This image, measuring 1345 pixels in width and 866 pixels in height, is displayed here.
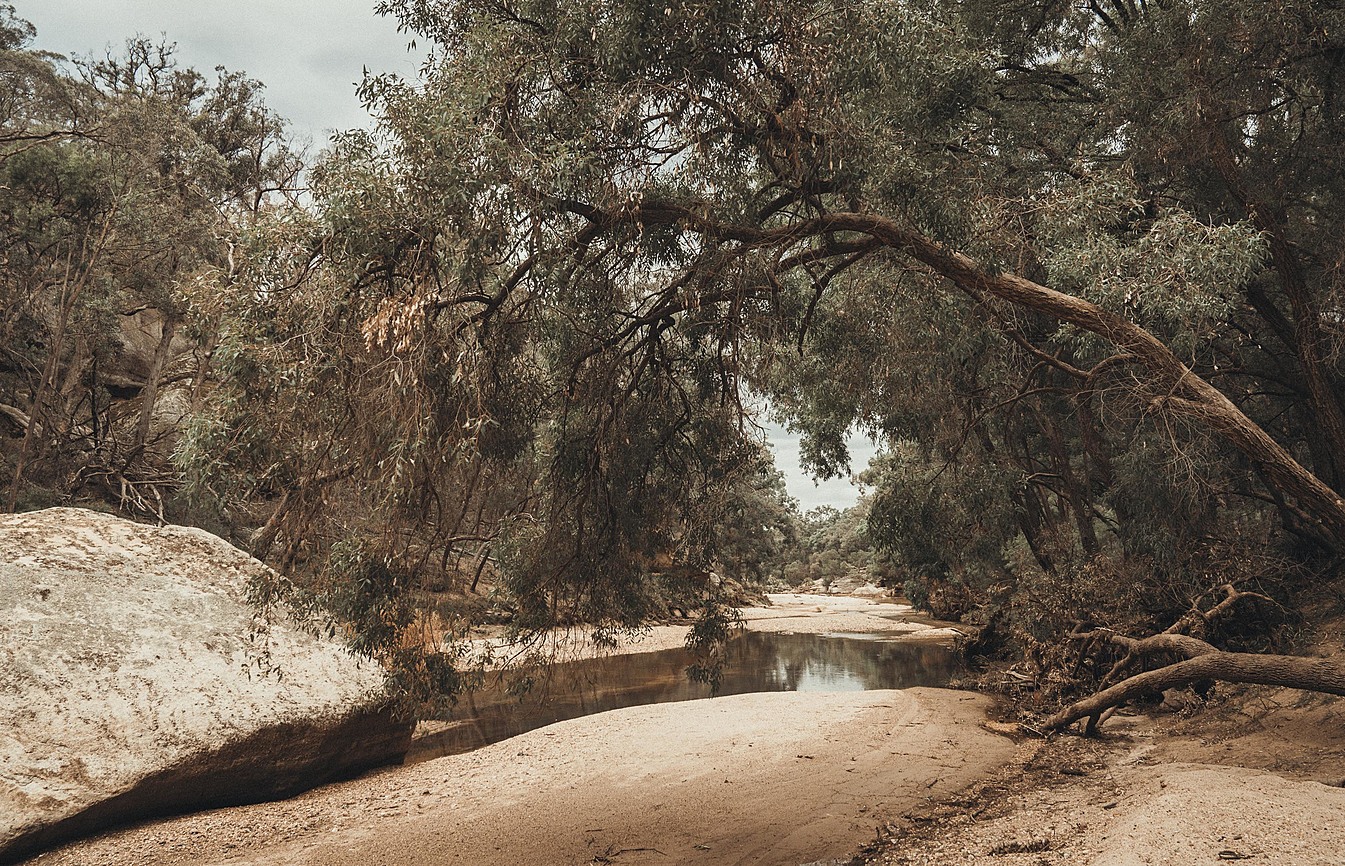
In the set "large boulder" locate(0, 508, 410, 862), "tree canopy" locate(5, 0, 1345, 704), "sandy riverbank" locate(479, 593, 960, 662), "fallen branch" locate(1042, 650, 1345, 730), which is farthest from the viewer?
"sandy riverbank" locate(479, 593, 960, 662)

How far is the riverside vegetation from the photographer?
5641 mm

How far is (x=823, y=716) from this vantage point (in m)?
12.5

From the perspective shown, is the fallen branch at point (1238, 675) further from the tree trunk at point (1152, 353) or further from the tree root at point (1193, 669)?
the tree trunk at point (1152, 353)

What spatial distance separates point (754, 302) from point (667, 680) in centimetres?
1195

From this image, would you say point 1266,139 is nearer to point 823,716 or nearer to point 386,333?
point 823,716

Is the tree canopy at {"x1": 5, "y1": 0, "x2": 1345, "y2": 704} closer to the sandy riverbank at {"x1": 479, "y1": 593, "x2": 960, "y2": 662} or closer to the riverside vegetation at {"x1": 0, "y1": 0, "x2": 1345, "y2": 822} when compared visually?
the riverside vegetation at {"x1": 0, "y1": 0, "x2": 1345, "y2": 822}

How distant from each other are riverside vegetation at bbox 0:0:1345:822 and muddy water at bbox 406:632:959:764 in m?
3.32

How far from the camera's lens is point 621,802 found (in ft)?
27.5

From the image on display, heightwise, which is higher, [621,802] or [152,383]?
[152,383]

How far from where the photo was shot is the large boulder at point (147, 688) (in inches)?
280

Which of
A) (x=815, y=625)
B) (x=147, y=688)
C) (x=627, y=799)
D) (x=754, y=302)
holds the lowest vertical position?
(x=815, y=625)

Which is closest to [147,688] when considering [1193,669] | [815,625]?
[1193,669]

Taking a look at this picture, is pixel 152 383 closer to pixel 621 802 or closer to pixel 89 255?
pixel 89 255

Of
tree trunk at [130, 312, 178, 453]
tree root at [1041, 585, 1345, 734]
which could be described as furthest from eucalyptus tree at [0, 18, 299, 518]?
tree root at [1041, 585, 1345, 734]
